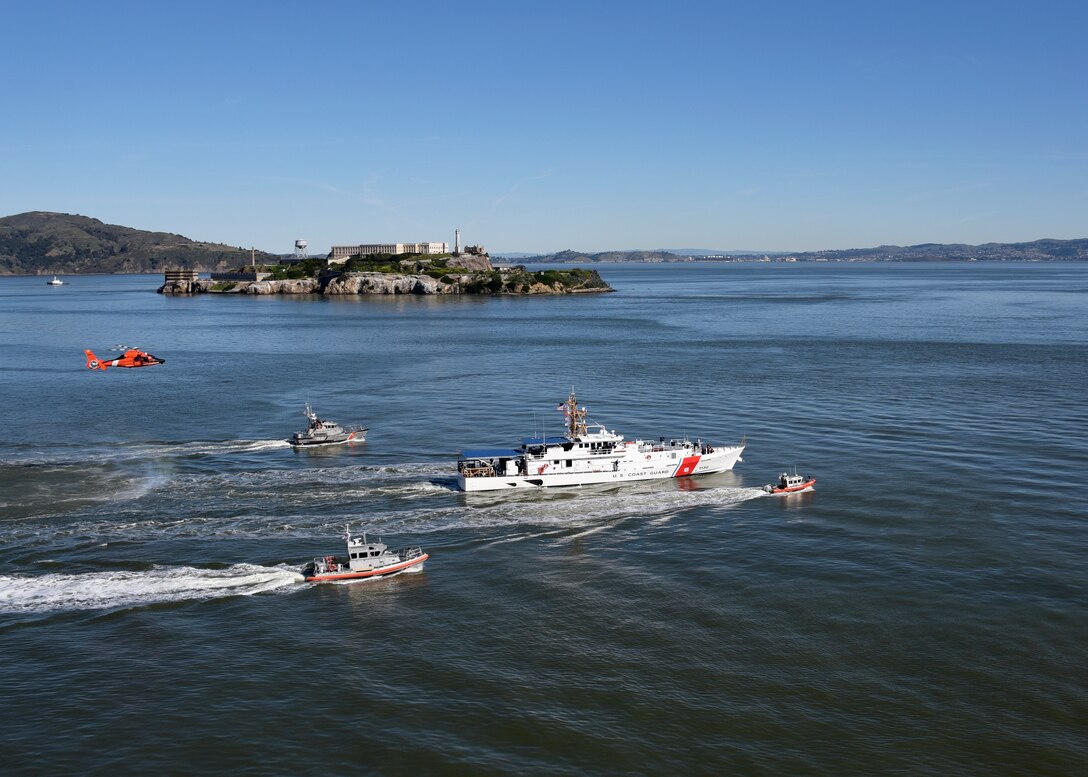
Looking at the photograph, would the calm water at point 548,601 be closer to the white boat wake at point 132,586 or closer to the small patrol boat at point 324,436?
the white boat wake at point 132,586

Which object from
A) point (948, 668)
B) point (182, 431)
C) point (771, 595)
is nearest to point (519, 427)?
point (182, 431)

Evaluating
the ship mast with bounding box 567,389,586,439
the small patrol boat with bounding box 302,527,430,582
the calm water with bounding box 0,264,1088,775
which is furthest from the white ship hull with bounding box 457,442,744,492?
the small patrol boat with bounding box 302,527,430,582

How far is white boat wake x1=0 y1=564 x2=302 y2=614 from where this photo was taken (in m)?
44.5

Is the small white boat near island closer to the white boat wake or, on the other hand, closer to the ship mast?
the ship mast

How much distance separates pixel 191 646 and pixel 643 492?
34.0 meters

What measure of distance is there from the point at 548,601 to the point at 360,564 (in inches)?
413

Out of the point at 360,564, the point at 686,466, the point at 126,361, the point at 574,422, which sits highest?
the point at 126,361

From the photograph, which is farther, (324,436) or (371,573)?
(324,436)

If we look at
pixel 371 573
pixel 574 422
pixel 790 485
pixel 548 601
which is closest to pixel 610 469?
pixel 574 422

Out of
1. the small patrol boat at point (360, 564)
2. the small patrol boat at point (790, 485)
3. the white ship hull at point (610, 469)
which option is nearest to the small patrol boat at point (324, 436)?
the white ship hull at point (610, 469)

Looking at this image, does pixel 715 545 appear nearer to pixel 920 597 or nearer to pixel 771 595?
pixel 771 595

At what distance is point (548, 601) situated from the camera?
45000 millimetres

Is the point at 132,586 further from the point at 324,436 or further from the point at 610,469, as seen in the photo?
the point at 610,469

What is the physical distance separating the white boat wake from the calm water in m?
0.18
